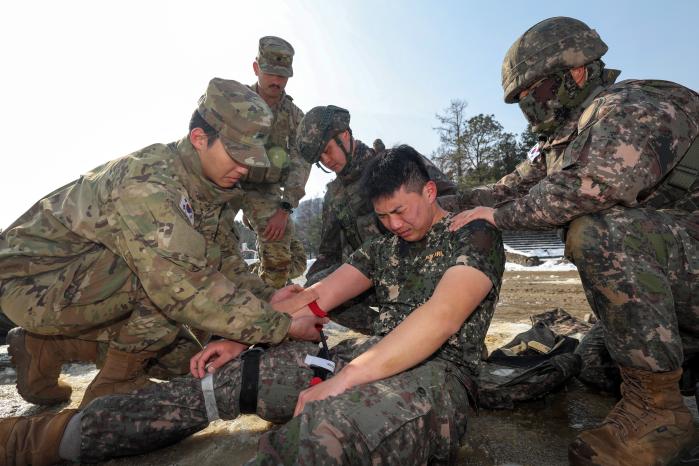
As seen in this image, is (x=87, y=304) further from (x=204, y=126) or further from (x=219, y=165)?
(x=204, y=126)

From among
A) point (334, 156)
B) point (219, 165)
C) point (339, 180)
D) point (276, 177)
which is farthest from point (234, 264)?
point (276, 177)

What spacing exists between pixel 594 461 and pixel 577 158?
1.34m

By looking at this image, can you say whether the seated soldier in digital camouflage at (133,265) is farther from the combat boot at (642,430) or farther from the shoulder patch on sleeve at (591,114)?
the shoulder patch on sleeve at (591,114)

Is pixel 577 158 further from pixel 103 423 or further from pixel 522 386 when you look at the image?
pixel 103 423

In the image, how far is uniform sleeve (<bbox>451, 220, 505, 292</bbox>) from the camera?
204cm

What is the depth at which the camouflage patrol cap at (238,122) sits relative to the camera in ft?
8.78

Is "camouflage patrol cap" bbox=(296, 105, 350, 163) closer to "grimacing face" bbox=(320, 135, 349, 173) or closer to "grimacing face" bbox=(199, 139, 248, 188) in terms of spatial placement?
"grimacing face" bbox=(320, 135, 349, 173)

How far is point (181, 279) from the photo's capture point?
2.33 m

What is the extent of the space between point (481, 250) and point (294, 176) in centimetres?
343

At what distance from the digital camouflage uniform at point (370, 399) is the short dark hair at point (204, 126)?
1117mm

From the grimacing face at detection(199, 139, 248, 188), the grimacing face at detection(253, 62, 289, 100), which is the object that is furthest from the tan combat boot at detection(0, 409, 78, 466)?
the grimacing face at detection(253, 62, 289, 100)

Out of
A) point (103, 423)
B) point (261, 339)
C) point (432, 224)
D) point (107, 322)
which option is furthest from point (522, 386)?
point (107, 322)

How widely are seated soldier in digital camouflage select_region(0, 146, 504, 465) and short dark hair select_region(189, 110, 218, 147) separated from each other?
1.00 meters

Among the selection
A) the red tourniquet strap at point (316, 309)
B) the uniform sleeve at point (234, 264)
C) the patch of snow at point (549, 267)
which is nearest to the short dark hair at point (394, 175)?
the red tourniquet strap at point (316, 309)
